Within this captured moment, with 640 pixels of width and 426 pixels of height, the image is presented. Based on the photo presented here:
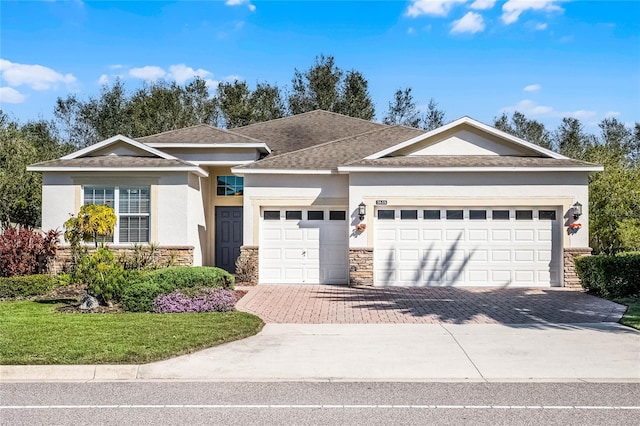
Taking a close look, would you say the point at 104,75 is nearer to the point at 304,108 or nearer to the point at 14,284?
the point at 304,108

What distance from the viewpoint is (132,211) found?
1847 centimetres

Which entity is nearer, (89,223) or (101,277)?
(101,277)

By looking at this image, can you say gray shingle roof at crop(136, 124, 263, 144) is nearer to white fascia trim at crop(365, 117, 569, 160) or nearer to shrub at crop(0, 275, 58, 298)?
white fascia trim at crop(365, 117, 569, 160)

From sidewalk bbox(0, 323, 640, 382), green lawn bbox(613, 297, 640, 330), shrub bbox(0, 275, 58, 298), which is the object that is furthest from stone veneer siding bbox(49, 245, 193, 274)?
green lawn bbox(613, 297, 640, 330)

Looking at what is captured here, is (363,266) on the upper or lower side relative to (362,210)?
lower

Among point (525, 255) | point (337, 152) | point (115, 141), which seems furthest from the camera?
point (337, 152)

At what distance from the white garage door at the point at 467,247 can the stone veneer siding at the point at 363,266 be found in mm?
336

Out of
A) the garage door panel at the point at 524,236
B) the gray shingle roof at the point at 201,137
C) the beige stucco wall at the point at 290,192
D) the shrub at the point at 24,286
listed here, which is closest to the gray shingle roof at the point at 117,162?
the gray shingle roof at the point at 201,137

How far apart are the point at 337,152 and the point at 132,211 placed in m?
6.93

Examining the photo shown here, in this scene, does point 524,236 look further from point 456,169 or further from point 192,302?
point 192,302

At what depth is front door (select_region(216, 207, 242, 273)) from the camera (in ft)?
70.0

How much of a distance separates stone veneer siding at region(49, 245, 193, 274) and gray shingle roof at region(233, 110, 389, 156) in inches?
236

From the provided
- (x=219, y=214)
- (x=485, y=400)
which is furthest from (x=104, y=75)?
(x=485, y=400)

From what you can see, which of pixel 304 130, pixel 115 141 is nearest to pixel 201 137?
pixel 115 141
